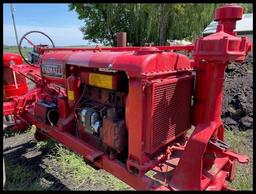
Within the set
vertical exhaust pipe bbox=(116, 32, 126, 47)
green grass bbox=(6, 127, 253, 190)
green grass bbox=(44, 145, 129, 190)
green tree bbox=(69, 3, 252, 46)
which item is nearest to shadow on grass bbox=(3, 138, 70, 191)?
green grass bbox=(6, 127, 253, 190)

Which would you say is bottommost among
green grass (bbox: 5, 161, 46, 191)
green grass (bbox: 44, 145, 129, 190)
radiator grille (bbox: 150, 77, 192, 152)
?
green grass (bbox: 5, 161, 46, 191)

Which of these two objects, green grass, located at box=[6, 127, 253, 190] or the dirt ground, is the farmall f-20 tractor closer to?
green grass, located at box=[6, 127, 253, 190]

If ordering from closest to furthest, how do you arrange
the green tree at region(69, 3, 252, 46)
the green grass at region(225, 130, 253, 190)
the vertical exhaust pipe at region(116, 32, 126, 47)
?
the green grass at region(225, 130, 253, 190) < the vertical exhaust pipe at region(116, 32, 126, 47) < the green tree at region(69, 3, 252, 46)

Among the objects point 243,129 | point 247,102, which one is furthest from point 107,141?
point 247,102

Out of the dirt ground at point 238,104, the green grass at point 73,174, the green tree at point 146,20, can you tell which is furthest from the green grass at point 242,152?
the green tree at point 146,20

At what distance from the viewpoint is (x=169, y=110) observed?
236 cm

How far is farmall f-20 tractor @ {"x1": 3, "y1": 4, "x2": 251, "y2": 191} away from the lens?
6.88ft

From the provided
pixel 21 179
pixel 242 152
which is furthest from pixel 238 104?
pixel 21 179

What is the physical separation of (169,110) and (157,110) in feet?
0.65

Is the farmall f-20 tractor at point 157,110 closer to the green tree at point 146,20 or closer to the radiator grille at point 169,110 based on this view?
the radiator grille at point 169,110

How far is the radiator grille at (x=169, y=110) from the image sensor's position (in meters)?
2.20

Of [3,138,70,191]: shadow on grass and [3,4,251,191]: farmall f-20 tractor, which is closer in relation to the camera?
[3,4,251,191]: farmall f-20 tractor

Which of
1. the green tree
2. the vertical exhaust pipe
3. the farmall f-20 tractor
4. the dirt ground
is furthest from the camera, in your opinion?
the green tree

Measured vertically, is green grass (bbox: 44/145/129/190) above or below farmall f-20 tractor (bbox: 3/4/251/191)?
below
